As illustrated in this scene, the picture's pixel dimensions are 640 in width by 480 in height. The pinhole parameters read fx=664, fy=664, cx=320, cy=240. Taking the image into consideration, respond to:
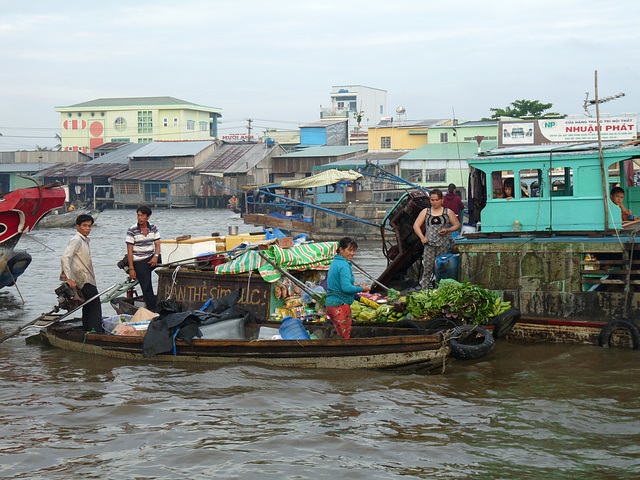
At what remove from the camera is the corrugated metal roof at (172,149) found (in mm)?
54897

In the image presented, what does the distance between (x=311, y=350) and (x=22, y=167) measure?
57.8 m

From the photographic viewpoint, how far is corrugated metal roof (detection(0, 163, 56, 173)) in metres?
57.9

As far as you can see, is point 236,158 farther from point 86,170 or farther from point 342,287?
point 342,287

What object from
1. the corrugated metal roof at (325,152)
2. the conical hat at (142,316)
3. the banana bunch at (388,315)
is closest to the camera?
the banana bunch at (388,315)

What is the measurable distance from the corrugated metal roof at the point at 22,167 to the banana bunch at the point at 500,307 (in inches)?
2237

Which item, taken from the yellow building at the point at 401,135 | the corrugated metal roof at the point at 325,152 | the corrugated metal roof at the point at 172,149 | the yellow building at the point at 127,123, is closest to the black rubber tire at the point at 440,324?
the yellow building at the point at 401,135

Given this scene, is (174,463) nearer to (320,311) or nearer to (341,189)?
(320,311)

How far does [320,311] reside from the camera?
A: 28.9 feet

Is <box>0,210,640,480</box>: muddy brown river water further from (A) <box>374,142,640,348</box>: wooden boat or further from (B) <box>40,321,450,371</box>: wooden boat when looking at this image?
(A) <box>374,142,640,348</box>: wooden boat

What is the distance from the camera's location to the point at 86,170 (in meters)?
56.2

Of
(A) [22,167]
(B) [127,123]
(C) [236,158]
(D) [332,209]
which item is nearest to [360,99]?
(B) [127,123]

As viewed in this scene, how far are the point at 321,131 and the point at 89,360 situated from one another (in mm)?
49775

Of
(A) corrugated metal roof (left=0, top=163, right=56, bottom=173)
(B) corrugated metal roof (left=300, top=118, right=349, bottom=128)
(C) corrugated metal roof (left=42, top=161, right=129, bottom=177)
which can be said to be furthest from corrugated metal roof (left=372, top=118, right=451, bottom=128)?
(A) corrugated metal roof (left=0, top=163, right=56, bottom=173)

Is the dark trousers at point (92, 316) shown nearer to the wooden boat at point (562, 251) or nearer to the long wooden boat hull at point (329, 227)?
the wooden boat at point (562, 251)
